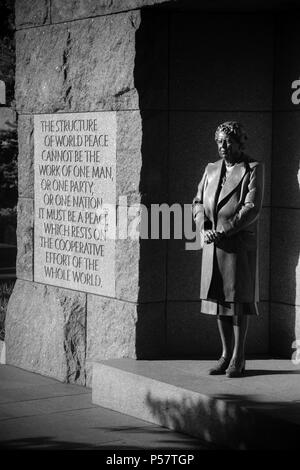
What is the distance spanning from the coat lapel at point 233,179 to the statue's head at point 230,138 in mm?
103

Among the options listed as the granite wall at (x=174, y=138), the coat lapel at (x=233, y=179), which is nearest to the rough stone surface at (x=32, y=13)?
the granite wall at (x=174, y=138)

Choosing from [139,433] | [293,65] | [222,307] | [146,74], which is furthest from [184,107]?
[139,433]

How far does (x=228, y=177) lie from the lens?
327 inches

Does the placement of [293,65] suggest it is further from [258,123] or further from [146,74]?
[146,74]

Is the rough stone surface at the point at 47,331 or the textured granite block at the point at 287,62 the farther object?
the rough stone surface at the point at 47,331

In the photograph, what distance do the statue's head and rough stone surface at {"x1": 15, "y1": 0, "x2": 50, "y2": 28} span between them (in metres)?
2.84

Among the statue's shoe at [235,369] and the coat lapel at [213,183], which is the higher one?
the coat lapel at [213,183]

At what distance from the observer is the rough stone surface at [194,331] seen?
30.5 ft

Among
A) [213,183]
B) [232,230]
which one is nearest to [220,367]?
[232,230]

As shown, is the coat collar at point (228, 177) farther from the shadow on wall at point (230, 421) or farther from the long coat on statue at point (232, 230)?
the shadow on wall at point (230, 421)

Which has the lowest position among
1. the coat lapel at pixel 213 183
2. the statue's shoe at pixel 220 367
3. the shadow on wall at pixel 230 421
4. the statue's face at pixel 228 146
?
the shadow on wall at pixel 230 421

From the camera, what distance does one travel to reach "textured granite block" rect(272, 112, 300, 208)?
915 centimetres

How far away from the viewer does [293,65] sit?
917 centimetres
